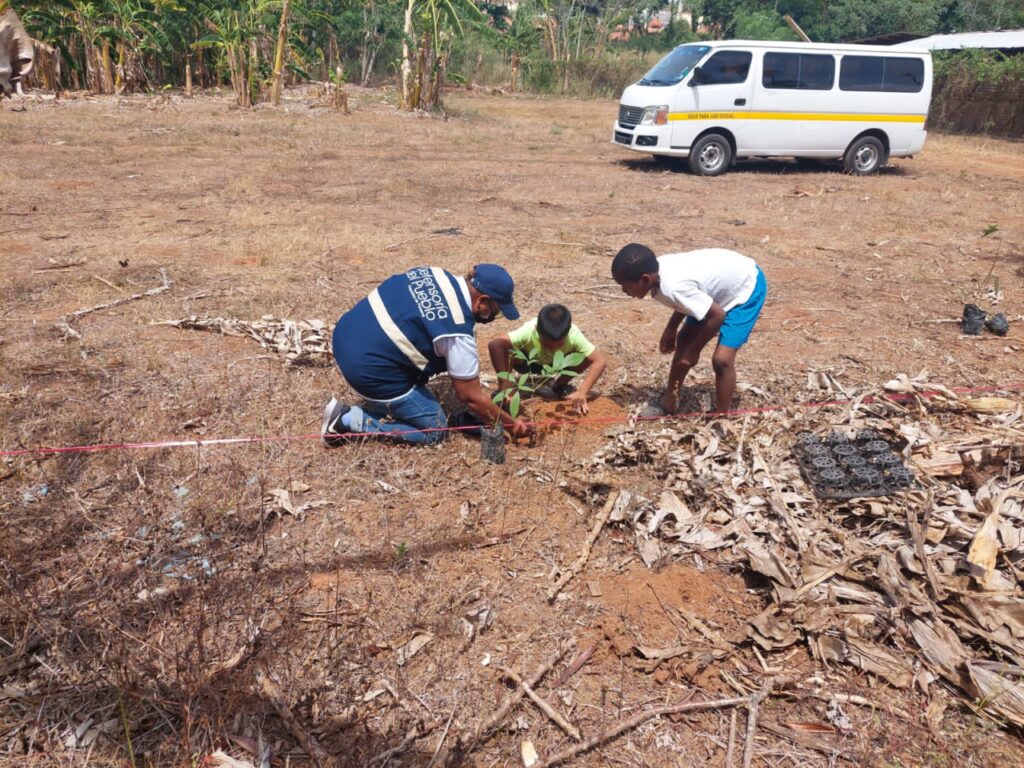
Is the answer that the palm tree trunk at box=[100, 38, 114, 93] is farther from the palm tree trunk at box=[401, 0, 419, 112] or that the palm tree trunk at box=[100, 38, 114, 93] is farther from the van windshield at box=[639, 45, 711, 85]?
the van windshield at box=[639, 45, 711, 85]

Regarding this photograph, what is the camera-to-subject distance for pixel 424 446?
410 cm

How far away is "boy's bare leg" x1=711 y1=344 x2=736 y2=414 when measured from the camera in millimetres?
4105

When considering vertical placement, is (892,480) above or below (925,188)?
below

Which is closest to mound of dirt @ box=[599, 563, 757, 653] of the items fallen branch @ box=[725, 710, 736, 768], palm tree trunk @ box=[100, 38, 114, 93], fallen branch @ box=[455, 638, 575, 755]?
fallen branch @ box=[455, 638, 575, 755]

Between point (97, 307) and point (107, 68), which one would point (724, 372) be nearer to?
point (97, 307)

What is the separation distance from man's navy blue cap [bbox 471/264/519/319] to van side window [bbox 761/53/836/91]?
10.3 m

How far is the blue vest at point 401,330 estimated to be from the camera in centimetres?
365

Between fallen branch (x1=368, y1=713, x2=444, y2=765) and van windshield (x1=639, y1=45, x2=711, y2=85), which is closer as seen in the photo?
fallen branch (x1=368, y1=713, x2=444, y2=765)

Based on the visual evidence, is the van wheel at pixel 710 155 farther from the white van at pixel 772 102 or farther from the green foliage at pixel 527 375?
the green foliage at pixel 527 375

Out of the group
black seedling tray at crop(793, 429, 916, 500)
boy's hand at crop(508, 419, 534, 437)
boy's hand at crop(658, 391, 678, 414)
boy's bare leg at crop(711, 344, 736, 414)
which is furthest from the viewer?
boy's hand at crop(658, 391, 678, 414)

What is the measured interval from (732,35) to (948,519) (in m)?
44.0

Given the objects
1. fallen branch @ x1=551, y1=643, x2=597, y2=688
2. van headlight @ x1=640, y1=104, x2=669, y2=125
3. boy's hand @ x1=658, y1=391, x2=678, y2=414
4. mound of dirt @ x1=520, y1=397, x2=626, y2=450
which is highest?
van headlight @ x1=640, y1=104, x2=669, y2=125

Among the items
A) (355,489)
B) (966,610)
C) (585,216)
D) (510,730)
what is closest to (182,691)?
(510,730)

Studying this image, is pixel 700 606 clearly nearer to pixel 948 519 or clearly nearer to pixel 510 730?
pixel 510 730
